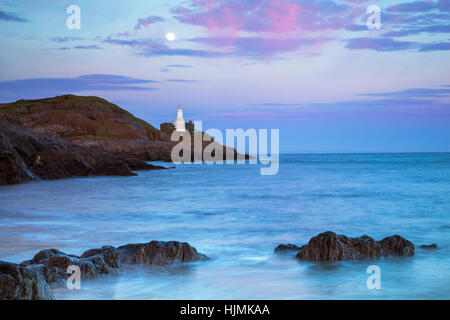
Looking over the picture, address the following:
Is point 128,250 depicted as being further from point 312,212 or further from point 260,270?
point 312,212

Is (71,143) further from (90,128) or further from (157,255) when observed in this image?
(90,128)

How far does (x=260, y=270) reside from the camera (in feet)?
20.4

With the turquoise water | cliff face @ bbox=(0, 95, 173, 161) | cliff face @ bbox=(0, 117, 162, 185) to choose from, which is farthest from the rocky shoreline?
cliff face @ bbox=(0, 95, 173, 161)

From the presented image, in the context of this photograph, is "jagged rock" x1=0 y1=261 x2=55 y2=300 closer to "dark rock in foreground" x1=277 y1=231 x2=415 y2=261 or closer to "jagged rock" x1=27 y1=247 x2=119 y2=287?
"jagged rock" x1=27 y1=247 x2=119 y2=287

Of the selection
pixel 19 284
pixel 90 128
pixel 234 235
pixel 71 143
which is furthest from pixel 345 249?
pixel 90 128

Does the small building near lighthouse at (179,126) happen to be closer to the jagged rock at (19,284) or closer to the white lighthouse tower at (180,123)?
the white lighthouse tower at (180,123)

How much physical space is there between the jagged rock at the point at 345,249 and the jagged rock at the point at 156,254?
→ 1.67 m

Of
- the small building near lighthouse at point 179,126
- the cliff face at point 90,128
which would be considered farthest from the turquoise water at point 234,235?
the small building near lighthouse at point 179,126

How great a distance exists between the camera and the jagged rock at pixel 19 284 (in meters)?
3.36

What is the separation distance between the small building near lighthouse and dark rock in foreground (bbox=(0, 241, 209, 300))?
9868 centimetres

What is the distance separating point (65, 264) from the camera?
5230mm

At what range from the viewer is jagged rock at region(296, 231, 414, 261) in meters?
6.42
